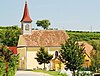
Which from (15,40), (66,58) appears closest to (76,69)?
(66,58)

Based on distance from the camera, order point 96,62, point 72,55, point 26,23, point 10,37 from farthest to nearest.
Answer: point 10,37
point 26,23
point 96,62
point 72,55

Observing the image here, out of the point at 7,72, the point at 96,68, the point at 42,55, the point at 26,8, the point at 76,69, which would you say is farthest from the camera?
the point at 26,8

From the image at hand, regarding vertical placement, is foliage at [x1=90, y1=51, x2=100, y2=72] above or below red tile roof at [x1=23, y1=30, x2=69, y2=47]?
below

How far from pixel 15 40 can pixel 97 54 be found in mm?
42212

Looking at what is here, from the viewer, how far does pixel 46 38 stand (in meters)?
85.4

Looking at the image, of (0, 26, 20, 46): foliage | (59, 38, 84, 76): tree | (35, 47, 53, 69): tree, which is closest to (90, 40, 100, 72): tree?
(59, 38, 84, 76): tree

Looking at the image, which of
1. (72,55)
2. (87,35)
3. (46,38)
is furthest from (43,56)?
(87,35)

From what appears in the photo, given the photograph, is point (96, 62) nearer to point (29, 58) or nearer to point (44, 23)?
point (29, 58)

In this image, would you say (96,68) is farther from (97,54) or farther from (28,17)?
(28,17)

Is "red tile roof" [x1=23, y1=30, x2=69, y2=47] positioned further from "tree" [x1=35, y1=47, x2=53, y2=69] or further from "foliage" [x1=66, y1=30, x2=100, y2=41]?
"foliage" [x1=66, y1=30, x2=100, y2=41]

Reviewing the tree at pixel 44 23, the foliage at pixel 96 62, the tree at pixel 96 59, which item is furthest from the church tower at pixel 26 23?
the tree at pixel 44 23

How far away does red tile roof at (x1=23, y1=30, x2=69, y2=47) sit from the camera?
83500 millimetres

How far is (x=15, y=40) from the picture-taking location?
9838 centimetres

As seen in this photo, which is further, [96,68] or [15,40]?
[15,40]
